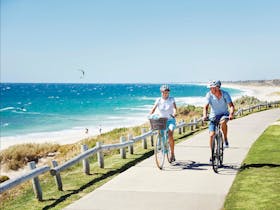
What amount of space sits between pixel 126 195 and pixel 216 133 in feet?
9.42

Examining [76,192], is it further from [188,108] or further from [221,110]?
[188,108]

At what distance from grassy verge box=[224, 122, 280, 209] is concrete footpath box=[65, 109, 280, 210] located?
0.20 meters

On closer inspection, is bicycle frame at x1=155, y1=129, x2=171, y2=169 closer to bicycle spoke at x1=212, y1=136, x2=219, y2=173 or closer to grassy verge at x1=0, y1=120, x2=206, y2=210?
grassy verge at x1=0, y1=120, x2=206, y2=210

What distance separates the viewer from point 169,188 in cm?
834

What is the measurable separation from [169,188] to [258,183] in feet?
6.13

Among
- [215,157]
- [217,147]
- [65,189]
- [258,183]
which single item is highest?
[217,147]

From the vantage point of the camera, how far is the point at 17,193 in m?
10.7

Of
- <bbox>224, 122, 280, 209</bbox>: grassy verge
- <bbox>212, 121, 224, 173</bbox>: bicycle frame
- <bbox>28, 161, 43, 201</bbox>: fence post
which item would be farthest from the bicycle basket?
<bbox>28, 161, 43, 201</bbox>: fence post

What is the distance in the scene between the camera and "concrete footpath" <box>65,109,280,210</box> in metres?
7.25

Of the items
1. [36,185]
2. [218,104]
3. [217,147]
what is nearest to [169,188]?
[217,147]

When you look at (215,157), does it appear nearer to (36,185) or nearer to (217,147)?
(217,147)

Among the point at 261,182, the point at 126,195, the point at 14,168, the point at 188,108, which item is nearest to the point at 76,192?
the point at 126,195

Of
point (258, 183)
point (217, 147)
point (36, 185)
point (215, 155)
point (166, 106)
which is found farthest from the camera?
point (166, 106)

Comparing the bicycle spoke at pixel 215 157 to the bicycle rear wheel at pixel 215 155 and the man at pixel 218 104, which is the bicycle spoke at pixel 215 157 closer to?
the bicycle rear wheel at pixel 215 155
